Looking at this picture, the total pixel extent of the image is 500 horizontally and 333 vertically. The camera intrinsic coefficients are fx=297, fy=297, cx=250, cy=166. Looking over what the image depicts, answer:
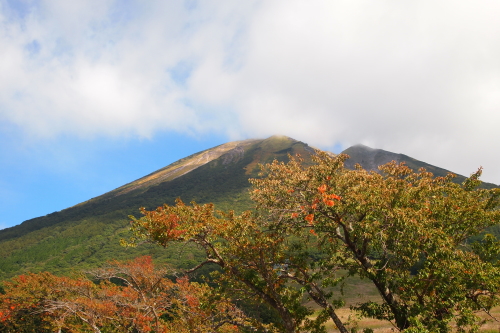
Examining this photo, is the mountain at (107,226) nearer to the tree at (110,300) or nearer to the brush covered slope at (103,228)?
the brush covered slope at (103,228)

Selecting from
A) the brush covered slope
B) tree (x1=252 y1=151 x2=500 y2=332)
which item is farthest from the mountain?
tree (x1=252 y1=151 x2=500 y2=332)

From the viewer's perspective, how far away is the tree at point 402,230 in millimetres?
8805

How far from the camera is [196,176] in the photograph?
183 meters

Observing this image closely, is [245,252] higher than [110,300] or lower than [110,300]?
higher

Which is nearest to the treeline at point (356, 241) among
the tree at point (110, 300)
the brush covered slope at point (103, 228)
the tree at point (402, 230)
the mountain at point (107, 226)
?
the tree at point (402, 230)

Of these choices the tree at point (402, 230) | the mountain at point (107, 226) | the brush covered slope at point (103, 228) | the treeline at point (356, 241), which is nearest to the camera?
the tree at point (402, 230)

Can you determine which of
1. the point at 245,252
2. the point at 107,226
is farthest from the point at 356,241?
the point at 107,226

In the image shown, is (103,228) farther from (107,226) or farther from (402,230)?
(402,230)

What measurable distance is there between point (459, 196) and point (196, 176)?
176746mm

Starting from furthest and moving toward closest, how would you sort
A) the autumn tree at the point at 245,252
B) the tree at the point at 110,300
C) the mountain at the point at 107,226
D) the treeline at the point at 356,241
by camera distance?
the mountain at the point at 107,226 < the tree at the point at 110,300 < the autumn tree at the point at 245,252 < the treeline at the point at 356,241

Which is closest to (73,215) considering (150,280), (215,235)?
(150,280)

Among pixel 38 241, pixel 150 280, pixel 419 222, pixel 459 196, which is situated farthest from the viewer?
pixel 38 241

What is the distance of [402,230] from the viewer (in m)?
9.28

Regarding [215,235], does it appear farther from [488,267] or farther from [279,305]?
[488,267]
